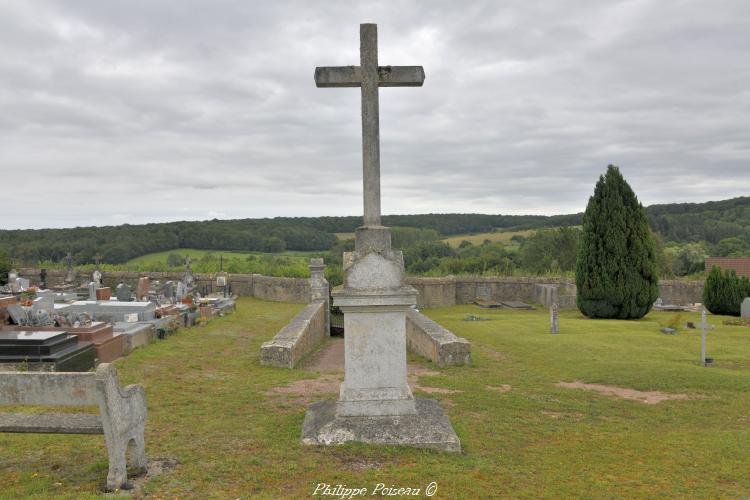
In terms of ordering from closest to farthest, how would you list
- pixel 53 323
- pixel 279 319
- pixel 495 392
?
1. pixel 495 392
2. pixel 53 323
3. pixel 279 319

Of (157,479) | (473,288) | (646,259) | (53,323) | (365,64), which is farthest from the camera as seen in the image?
(473,288)

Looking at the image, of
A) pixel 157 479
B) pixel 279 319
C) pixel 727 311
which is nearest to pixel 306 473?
pixel 157 479

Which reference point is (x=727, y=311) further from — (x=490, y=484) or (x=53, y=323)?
(x=53, y=323)

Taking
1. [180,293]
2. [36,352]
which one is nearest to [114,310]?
[180,293]

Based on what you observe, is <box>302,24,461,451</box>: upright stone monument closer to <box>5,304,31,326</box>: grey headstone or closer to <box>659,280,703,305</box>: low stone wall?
<box>5,304,31,326</box>: grey headstone

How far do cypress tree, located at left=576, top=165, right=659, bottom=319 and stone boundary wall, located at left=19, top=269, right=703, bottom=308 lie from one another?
159 inches

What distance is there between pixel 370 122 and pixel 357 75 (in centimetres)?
55

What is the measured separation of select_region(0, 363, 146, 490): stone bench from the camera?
402 cm

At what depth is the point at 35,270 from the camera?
26.8m

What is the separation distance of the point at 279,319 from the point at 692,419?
13572 mm

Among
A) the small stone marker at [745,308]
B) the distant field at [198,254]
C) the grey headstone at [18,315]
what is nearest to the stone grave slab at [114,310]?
the grey headstone at [18,315]

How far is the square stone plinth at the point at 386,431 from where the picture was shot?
16.9ft

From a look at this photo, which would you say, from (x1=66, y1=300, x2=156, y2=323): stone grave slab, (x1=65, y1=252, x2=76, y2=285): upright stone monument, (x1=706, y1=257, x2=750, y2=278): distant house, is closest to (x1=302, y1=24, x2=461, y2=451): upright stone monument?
(x1=66, y1=300, x2=156, y2=323): stone grave slab

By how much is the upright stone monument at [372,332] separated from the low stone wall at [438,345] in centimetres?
475
